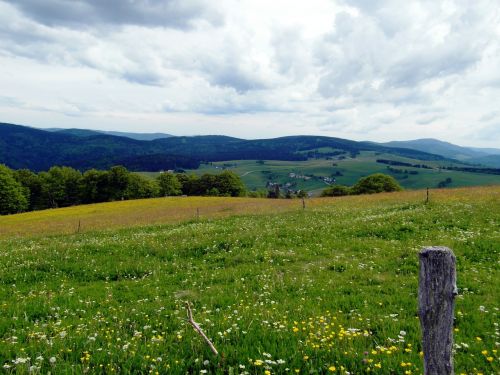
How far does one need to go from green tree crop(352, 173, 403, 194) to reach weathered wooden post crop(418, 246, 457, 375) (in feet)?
325

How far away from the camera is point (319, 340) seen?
22.3 ft

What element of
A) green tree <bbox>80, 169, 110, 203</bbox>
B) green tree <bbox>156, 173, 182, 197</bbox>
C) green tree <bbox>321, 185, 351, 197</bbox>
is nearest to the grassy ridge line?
green tree <bbox>80, 169, 110, 203</bbox>

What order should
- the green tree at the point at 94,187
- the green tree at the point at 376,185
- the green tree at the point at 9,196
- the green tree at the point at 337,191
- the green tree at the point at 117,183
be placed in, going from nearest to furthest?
1. the green tree at the point at 9,196
2. the green tree at the point at 376,185
3. the green tree at the point at 94,187
4. the green tree at the point at 117,183
5. the green tree at the point at 337,191

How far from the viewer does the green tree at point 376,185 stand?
327 feet

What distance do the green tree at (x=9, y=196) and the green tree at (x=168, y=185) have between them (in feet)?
131

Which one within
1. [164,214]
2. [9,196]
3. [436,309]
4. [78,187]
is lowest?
[9,196]

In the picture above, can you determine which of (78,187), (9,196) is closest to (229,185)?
(78,187)

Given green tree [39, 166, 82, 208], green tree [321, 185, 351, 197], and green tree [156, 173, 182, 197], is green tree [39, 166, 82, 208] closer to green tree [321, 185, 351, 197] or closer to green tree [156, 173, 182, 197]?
green tree [156, 173, 182, 197]

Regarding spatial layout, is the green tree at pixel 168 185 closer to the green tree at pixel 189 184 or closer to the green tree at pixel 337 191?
the green tree at pixel 189 184

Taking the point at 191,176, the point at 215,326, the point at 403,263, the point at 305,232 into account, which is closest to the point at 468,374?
the point at 215,326

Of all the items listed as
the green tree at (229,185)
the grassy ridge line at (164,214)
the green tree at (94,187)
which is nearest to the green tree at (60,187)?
the green tree at (94,187)

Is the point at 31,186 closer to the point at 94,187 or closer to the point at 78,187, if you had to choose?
the point at 78,187

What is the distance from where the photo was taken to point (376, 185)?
100 metres

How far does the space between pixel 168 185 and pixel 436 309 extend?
121415mm
